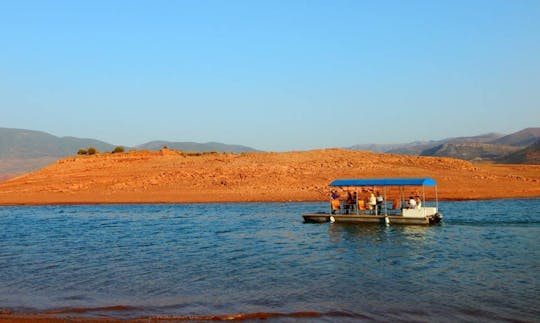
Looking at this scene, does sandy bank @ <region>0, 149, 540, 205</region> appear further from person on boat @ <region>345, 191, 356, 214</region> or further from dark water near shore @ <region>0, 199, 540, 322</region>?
dark water near shore @ <region>0, 199, 540, 322</region>

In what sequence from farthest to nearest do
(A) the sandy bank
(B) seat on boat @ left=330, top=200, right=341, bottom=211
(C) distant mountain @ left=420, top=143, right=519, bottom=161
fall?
(C) distant mountain @ left=420, top=143, right=519, bottom=161, (A) the sandy bank, (B) seat on boat @ left=330, top=200, right=341, bottom=211

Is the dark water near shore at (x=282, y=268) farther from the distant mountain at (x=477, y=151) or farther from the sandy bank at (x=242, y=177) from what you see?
the distant mountain at (x=477, y=151)

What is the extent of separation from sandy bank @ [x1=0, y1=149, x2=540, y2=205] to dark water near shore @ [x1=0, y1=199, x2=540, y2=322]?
45.6 feet

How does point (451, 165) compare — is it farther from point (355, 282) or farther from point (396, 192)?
point (355, 282)

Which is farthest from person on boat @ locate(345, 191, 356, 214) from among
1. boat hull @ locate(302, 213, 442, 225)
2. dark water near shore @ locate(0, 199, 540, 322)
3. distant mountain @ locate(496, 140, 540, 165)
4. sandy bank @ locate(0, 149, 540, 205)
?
distant mountain @ locate(496, 140, 540, 165)

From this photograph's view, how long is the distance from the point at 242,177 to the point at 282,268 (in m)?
36.7

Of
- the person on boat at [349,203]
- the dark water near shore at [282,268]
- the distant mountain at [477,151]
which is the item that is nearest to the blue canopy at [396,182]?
the person on boat at [349,203]

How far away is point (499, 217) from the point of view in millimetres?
31109

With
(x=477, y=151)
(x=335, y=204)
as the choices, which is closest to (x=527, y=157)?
(x=477, y=151)

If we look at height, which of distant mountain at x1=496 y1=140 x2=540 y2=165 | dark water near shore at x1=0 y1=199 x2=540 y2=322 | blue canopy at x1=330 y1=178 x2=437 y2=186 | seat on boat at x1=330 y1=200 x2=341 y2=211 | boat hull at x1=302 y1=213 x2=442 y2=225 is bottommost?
dark water near shore at x1=0 y1=199 x2=540 y2=322

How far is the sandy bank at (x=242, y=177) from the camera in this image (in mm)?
48031

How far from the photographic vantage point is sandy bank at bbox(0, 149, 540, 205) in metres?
48.0

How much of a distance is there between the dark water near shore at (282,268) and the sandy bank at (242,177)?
45.6 ft

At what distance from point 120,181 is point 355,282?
46.0 m
